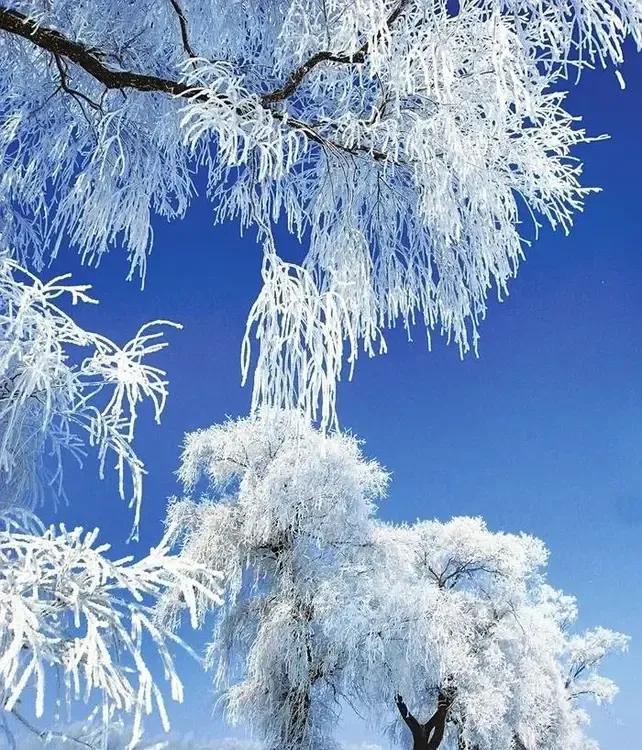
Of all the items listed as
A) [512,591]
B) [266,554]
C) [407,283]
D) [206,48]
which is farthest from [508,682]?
[206,48]

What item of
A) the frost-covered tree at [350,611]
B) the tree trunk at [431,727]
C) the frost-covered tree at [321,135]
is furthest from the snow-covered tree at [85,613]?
the tree trunk at [431,727]

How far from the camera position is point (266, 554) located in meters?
9.82

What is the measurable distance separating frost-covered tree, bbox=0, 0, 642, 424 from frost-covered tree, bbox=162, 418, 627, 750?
5.30m

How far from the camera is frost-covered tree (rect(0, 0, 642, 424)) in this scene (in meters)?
2.39

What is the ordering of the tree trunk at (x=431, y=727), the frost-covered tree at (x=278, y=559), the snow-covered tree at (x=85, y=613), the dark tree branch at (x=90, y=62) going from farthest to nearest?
the tree trunk at (x=431, y=727), the frost-covered tree at (x=278, y=559), the dark tree branch at (x=90, y=62), the snow-covered tree at (x=85, y=613)

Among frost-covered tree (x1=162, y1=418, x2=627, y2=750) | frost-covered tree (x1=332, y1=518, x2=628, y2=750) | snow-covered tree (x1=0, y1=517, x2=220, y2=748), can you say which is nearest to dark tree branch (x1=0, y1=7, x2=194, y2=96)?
snow-covered tree (x1=0, y1=517, x2=220, y2=748)

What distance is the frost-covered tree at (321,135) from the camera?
7.84ft

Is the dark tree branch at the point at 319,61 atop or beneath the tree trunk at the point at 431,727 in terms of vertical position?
atop

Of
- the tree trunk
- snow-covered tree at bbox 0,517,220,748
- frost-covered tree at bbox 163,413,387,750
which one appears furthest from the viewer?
the tree trunk

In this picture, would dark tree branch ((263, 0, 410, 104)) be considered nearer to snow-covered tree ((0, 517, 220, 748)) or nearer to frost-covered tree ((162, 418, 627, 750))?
snow-covered tree ((0, 517, 220, 748))

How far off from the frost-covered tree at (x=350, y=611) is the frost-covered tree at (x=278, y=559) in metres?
0.02

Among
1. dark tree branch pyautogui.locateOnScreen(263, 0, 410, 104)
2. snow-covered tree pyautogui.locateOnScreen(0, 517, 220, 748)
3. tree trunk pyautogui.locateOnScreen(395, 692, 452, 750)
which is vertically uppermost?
dark tree branch pyautogui.locateOnScreen(263, 0, 410, 104)

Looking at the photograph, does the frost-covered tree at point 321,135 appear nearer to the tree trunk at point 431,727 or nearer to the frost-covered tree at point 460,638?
the frost-covered tree at point 460,638

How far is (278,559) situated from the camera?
964cm
